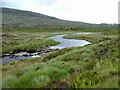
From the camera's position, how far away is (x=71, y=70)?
37.1ft

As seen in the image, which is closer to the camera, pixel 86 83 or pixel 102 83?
pixel 102 83

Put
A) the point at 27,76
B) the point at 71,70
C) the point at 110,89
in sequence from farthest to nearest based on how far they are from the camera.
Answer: the point at 71,70 < the point at 27,76 < the point at 110,89

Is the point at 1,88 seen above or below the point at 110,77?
below

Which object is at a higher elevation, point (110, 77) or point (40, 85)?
point (110, 77)

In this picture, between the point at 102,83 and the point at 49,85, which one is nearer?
the point at 102,83

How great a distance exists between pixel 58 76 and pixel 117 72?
3972mm

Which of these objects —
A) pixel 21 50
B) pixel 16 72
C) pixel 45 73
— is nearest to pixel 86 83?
pixel 45 73

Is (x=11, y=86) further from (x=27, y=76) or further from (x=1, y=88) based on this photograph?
(x=27, y=76)

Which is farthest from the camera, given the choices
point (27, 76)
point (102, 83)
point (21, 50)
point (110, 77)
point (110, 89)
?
point (21, 50)

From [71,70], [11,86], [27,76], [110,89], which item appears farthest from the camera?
[71,70]

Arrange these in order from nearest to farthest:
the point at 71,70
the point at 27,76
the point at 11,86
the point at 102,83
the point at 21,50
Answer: the point at 102,83
the point at 11,86
the point at 27,76
the point at 71,70
the point at 21,50

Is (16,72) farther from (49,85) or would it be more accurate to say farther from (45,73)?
(49,85)

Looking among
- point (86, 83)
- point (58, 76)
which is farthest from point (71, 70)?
point (86, 83)

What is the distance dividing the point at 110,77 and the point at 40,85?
4130mm
